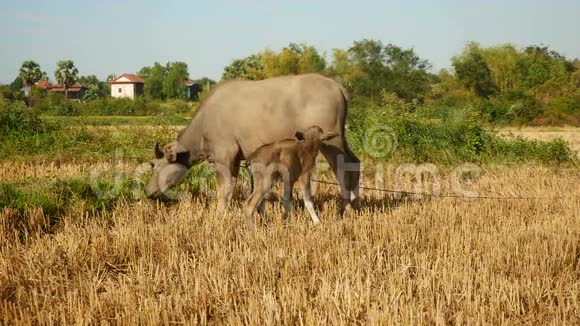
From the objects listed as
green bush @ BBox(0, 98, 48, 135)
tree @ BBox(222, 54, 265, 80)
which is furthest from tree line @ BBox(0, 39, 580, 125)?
green bush @ BBox(0, 98, 48, 135)

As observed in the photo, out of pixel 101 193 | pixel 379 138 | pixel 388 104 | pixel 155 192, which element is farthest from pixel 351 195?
pixel 388 104

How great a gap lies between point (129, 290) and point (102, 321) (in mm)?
652

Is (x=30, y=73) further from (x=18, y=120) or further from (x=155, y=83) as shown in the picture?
(x=18, y=120)

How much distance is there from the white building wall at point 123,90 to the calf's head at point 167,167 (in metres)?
104

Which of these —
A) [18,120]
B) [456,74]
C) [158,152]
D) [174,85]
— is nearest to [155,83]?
[174,85]

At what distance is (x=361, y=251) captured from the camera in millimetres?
5738

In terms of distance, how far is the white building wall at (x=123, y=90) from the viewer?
108250mm

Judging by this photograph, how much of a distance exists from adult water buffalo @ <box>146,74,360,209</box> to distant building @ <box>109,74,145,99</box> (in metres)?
104

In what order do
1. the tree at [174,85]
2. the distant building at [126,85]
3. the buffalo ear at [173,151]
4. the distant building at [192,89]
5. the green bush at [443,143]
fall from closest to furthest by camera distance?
the buffalo ear at [173,151]
the green bush at [443,143]
the tree at [174,85]
the distant building at [192,89]
the distant building at [126,85]

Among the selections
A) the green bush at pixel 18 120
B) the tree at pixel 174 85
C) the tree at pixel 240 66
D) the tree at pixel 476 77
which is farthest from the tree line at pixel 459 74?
the tree at pixel 174 85

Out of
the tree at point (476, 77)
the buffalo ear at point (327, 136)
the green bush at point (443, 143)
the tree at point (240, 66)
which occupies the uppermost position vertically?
the tree at point (240, 66)

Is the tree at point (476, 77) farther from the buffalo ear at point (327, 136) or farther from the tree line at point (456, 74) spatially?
the buffalo ear at point (327, 136)

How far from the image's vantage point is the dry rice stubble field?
4.07m

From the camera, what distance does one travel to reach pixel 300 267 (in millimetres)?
5289
